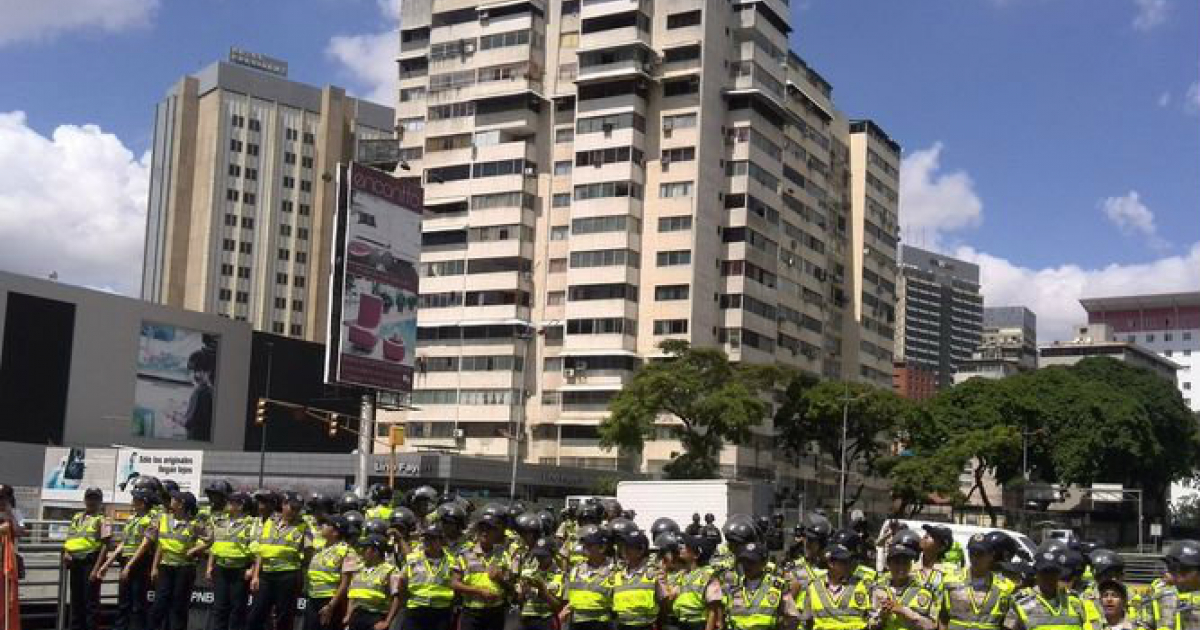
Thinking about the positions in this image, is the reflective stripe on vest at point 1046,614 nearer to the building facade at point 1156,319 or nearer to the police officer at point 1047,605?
the police officer at point 1047,605

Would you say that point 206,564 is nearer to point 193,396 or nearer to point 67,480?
point 67,480

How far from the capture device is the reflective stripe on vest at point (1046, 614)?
9.48m

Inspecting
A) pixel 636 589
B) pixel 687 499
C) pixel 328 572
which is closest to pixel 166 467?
pixel 687 499

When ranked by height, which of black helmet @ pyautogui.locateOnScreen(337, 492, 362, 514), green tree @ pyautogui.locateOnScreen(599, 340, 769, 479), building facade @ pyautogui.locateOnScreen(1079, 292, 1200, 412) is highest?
building facade @ pyautogui.locateOnScreen(1079, 292, 1200, 412)

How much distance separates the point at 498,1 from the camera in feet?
260

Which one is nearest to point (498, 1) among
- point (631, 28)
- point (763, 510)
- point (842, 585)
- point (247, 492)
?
point (631, 28)

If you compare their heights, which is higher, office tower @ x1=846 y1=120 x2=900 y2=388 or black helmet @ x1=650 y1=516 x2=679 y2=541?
office tower @ x1=846 y1=120 x2=900 y2=388

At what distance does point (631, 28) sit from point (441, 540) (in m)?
64.7

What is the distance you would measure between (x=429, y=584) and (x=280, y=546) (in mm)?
3179

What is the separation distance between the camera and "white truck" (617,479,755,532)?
3759cm

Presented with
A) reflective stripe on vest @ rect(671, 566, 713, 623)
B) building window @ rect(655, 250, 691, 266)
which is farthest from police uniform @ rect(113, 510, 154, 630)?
building window @ rect(655, 250, 691, 266)

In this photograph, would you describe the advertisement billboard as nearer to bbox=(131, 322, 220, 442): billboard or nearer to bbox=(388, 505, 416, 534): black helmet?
bbox=(131, 322, 220, 442): billboard

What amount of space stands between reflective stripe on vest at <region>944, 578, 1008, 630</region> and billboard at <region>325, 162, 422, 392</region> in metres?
39.4

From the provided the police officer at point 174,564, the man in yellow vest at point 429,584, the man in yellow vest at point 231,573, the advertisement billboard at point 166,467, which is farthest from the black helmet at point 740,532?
the advertisement billboard at point 166,467
